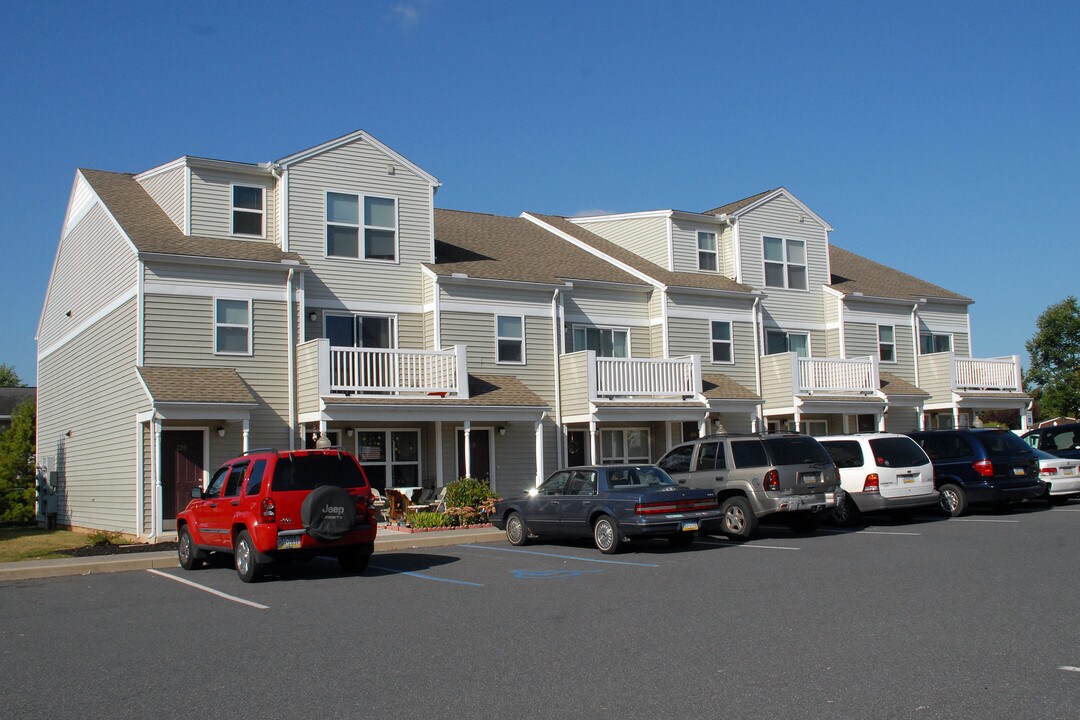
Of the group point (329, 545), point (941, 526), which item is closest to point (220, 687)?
point (329, 545)

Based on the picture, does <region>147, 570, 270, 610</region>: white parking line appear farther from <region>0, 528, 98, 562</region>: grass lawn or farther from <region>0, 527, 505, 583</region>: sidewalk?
<region>0, 528, 98, 562</region>: grass lawn

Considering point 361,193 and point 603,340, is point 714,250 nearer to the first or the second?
point 603,340

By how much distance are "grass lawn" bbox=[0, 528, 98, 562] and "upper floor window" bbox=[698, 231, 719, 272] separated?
18146 mm

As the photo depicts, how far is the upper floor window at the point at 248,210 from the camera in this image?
22859 millimetres

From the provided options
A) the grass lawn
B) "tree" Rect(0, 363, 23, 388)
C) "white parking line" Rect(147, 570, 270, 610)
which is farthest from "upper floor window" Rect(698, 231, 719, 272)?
"tree" Rect(0, 363, 23, 388)

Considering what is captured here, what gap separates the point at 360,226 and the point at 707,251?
11210 millimetres

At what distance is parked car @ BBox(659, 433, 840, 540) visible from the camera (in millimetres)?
16812

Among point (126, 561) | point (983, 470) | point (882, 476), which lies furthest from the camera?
point (983, 470)

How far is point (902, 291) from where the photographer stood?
109ft

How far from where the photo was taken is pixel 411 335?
949 inches

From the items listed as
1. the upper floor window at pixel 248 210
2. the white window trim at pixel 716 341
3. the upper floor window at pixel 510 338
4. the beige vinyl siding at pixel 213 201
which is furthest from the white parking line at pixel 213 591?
the white window trim at pixel 716 341

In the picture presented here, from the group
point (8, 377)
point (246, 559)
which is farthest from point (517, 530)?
point (8, 377)

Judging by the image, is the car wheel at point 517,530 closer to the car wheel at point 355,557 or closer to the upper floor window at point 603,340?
the car wheel at point 355,557

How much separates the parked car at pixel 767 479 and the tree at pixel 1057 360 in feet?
107
